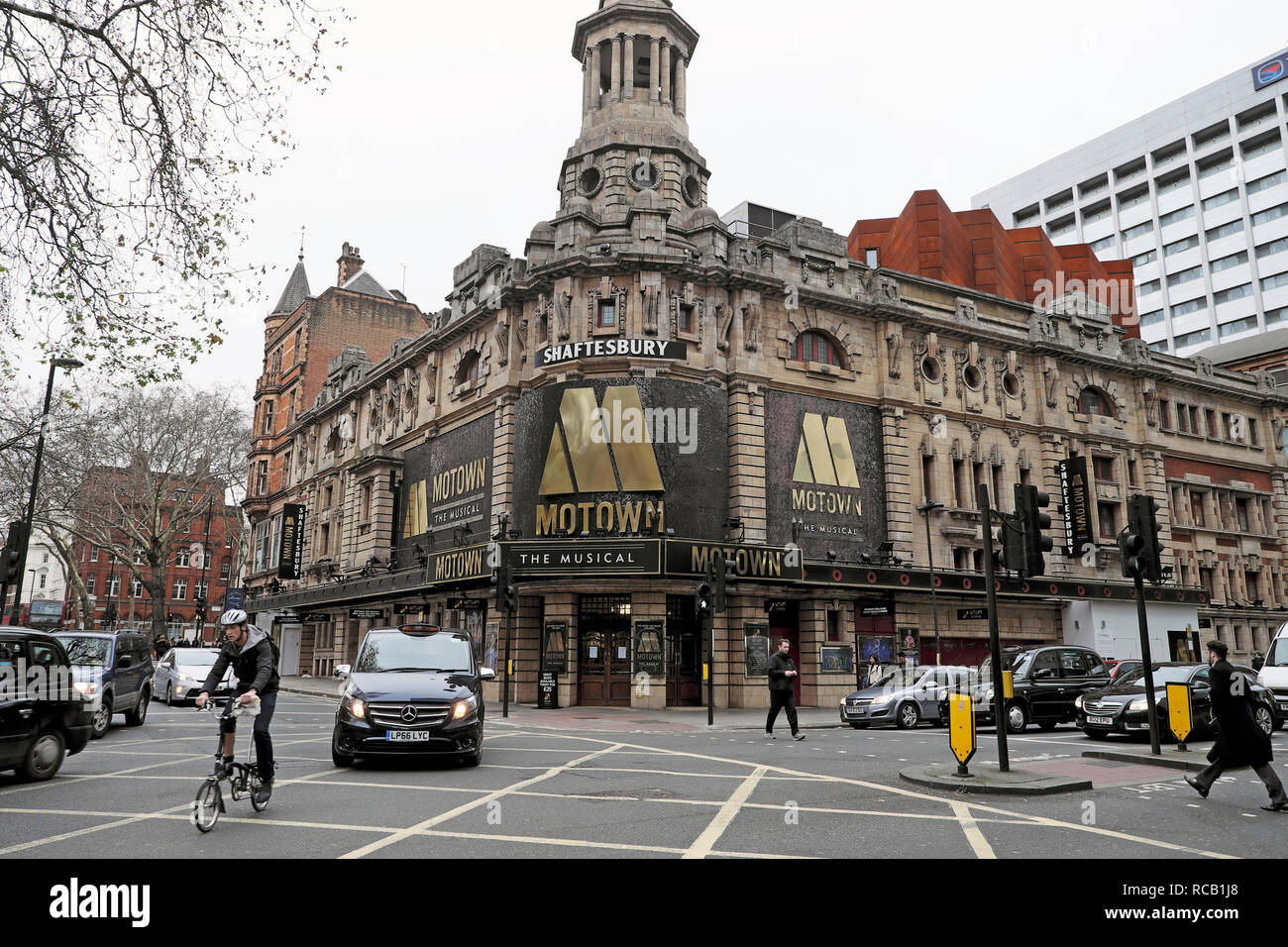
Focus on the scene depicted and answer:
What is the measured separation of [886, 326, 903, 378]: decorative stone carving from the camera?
1220 inches

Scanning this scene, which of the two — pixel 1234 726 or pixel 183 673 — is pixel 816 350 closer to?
pixel 183 673

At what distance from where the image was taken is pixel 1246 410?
1686 inches

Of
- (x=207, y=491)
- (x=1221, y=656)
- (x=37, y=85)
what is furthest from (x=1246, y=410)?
(x=207, y=491)

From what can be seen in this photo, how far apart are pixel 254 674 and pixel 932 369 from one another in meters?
29.1

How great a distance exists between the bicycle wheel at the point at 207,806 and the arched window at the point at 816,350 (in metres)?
25.0

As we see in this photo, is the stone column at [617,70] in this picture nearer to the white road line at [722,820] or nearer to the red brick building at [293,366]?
the red brick building at [293,366]

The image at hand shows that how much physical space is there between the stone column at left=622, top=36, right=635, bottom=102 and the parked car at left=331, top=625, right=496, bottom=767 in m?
27.4

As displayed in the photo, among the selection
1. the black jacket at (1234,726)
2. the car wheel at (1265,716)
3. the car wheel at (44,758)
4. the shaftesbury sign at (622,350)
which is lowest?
the car wheel at (1265,716)

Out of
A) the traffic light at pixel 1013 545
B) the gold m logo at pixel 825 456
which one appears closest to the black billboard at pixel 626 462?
the gold m logo at pixel 825 456

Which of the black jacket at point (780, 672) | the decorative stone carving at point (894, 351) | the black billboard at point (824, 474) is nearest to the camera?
the black jacket at point (780, 672)

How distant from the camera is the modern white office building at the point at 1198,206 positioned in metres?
72.6

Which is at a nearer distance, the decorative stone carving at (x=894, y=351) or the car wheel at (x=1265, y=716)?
the car wheel at (x=1265, y=716)

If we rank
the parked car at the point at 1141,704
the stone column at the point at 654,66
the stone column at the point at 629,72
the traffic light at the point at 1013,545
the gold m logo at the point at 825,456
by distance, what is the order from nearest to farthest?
the traffic light at the point at 1013,545, the parked car at the point at 1141,704, the gold m logo at the point at 825,456, the stone column at the point at 629,72, the stone column at the point at 654,66

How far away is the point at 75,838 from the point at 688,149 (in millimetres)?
31017
